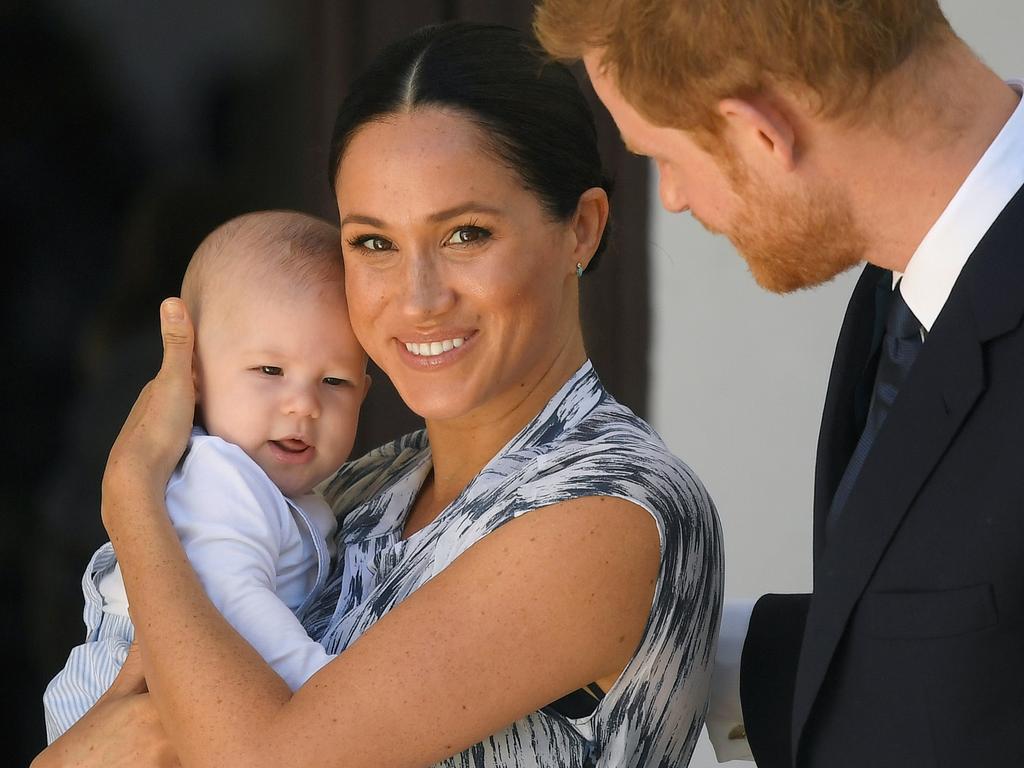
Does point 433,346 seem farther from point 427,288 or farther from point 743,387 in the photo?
point 743,387

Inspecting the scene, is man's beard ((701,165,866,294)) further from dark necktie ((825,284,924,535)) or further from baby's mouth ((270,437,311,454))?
baby's mouth ((270,437,311,454))

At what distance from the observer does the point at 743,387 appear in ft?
12.3

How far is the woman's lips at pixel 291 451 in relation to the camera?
2.11m

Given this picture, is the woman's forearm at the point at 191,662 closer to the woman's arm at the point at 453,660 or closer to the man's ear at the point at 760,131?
the woman's arm at the point at 453,660

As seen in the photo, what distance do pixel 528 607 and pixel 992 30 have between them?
259cm

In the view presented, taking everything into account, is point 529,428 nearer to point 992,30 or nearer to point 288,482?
point 288,482

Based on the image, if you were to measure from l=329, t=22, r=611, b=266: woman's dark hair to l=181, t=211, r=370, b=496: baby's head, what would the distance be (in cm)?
21

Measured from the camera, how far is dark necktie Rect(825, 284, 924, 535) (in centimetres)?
162

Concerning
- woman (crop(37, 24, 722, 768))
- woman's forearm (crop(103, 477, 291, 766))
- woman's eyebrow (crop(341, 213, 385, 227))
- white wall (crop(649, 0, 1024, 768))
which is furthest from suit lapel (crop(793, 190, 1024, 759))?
white wall (crop(649, 0, 1024, 768))

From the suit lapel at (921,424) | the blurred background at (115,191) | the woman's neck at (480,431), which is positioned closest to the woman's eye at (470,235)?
the woman's neck at (480,431)

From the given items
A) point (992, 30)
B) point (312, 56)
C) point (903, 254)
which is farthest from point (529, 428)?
point (992, 30)

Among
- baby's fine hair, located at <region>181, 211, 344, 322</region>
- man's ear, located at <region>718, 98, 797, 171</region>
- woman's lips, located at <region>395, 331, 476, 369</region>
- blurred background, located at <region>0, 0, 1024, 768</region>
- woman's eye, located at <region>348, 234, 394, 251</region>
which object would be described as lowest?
woman's lips, located at <region>395, 331, 476, 369</region>

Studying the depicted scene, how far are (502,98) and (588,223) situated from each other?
24 centimetres

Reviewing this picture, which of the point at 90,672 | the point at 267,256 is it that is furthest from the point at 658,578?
the point at 90,672
